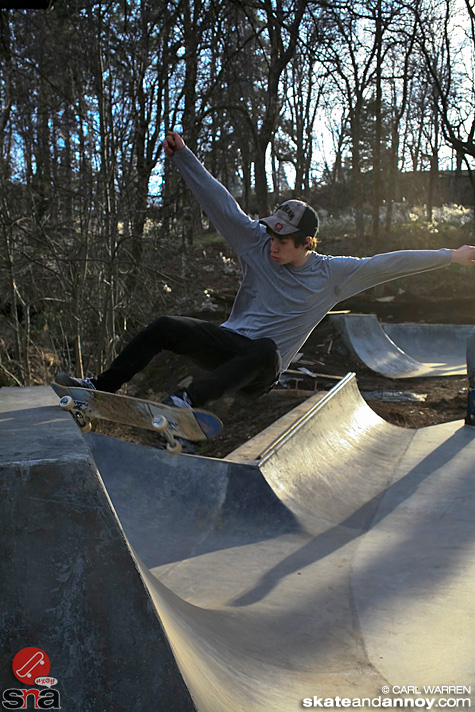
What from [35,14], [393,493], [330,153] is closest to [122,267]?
[35,14]

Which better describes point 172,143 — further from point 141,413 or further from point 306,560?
point 306,560

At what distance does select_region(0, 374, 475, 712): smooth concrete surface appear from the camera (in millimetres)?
2396

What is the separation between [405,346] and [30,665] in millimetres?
13612

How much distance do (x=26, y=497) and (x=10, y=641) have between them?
406 mm

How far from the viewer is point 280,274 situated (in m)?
3.81

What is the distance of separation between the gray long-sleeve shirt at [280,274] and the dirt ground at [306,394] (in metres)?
4.13

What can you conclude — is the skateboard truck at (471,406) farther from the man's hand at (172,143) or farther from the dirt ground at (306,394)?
the man's hand at (172,143)

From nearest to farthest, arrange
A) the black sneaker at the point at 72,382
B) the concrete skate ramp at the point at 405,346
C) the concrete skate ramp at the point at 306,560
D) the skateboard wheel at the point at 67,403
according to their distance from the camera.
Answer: the concrete skate ramp at the point at 306,560 < the skateboard wheel at the point at 67,403 < the black sneaker at the point at 72,382 < the concrete skate ramp at the point at 405,346

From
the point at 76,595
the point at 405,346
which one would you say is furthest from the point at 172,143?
the point at 405,346

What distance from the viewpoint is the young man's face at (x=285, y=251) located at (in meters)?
3.69

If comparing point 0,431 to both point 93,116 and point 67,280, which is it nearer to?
point 67,280

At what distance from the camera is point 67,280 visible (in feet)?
22.5

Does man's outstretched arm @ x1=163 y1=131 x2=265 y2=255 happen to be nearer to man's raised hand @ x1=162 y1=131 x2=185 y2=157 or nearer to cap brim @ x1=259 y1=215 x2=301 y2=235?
man's raised hand @ x1=162 y1=131 x2=185 y2=157
